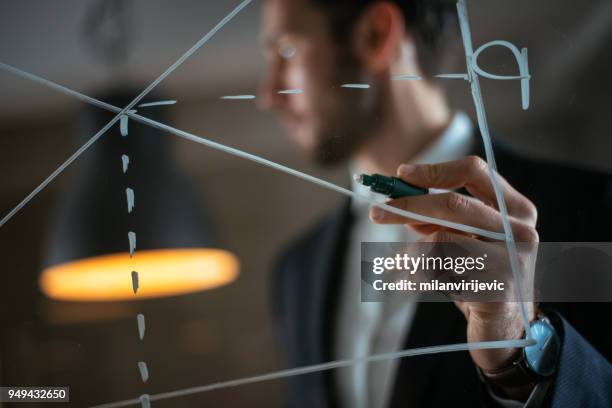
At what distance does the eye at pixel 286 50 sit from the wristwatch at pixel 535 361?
359 millimetres

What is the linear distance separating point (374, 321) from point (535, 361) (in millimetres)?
157

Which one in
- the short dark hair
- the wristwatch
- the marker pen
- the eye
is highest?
the short dark hair

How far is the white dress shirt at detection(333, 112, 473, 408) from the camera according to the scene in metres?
0.66

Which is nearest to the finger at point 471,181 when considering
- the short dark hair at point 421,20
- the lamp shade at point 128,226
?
the short dark hair at point 421,20

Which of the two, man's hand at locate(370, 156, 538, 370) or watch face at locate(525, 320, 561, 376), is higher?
man's hand at locate(370, 156, 538, 370)

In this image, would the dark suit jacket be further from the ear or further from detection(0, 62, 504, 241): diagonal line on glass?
the ear

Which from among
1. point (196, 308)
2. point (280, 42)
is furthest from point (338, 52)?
point (196, 308)

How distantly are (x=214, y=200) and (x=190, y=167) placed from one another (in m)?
0.04

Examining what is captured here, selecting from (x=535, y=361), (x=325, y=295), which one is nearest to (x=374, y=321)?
(x=325, y=295)

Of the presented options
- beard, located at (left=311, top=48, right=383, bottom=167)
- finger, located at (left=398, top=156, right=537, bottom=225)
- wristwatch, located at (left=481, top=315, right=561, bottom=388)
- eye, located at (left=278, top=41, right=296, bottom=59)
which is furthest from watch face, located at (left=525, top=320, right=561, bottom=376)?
eye, located at (left=278, top=41, right=296, bottom=59)

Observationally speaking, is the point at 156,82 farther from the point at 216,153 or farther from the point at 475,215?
the point at 475,215

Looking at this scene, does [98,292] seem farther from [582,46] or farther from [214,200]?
[582,46]

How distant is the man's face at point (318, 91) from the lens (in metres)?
0.67

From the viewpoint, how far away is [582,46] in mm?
678
